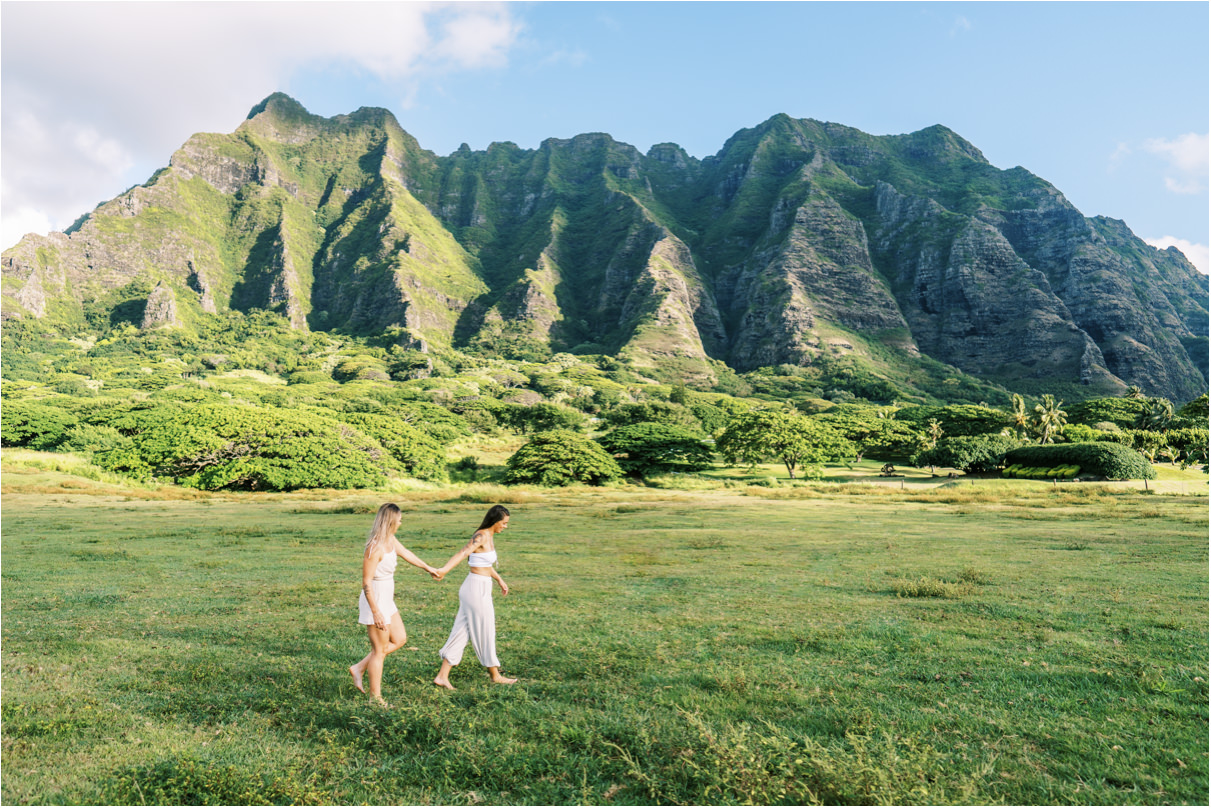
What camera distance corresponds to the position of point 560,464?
6731 centimetres

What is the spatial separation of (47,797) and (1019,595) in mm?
17204

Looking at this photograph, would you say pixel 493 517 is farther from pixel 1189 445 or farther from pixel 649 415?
pixel 1189 445

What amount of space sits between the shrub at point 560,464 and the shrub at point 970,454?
132ft

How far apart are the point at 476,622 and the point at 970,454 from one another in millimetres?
78929

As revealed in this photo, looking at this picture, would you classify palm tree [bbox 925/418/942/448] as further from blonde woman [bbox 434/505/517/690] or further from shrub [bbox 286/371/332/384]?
shrub [bbox 286/371/332/384]

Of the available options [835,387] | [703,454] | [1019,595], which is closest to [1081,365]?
[835,387]

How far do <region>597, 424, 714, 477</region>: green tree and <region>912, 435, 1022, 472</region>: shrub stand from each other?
2789 centimetres

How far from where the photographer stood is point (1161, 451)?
252 feet

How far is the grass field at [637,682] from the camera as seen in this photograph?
19.3 ft

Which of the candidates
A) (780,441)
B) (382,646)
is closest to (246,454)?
(780,441)

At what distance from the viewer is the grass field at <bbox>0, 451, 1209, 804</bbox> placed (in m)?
5.88

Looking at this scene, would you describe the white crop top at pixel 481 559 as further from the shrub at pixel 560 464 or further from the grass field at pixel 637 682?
the shrub at pixel 560 464

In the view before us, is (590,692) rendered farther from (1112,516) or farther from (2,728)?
(1112,516)

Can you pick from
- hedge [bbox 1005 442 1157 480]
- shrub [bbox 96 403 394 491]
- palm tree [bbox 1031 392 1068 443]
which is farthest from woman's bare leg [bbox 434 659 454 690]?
palm tree [bbox 1031 392 1068 443]
